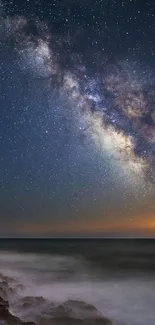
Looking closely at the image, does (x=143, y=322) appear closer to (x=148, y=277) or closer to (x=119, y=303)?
(x=119, y=303)

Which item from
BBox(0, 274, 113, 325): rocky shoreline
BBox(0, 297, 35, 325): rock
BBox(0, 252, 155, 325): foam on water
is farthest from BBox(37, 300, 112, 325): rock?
BBox(0, 297, 35, 325): rock

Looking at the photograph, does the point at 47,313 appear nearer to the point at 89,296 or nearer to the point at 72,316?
the point at 72,316

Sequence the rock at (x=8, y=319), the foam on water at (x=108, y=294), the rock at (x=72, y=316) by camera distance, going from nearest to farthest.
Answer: the rock at (x=8, y=319), the rock at (x=72, y=316), the foam on water at (x=108, y=294)

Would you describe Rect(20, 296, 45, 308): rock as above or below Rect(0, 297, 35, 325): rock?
above

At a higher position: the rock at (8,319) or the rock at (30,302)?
the rock at (30,302)

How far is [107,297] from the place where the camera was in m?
24.3

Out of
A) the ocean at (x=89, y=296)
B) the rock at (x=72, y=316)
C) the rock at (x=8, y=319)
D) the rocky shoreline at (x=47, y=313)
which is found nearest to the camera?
the rock at (x=8, y=319)

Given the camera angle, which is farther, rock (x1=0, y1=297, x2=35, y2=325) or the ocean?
the ocean

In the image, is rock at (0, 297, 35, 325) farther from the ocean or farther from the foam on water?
the foam on water

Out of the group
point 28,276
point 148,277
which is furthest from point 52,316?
point 148,277

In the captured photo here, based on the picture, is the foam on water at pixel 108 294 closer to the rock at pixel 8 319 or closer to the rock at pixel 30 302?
the rock at pixel 30 302

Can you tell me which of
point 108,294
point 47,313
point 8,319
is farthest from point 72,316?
point 108,294

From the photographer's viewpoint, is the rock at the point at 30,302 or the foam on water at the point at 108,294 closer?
the rock at the point at 30,302

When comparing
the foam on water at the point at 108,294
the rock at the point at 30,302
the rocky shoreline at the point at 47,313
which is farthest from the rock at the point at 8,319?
the rock at the point at 30,302
